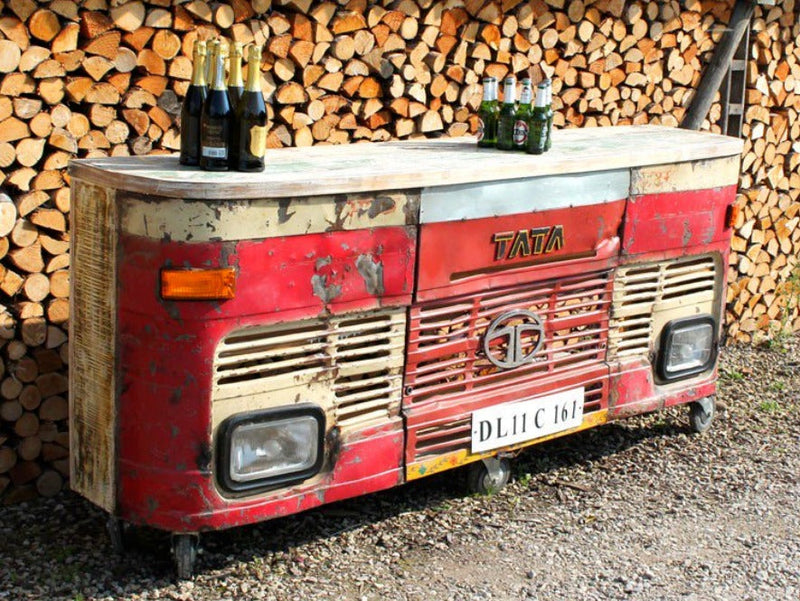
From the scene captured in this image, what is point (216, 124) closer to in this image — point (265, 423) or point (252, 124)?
point (252, 124)

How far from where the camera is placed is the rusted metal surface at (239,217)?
4074 mm

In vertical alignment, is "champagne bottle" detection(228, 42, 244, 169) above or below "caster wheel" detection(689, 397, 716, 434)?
above

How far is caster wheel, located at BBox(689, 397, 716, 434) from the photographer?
621 cm

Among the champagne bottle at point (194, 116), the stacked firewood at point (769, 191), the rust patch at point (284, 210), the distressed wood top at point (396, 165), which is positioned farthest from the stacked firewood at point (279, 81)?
the rust patch at point (284, 210)

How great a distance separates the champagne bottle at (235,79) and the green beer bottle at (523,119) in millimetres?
1332

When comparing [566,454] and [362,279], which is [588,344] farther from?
[362,279]

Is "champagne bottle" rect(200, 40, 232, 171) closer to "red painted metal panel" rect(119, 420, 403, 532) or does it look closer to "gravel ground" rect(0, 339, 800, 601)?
"red painted metal panel" rect(119, 420, 403, 532)

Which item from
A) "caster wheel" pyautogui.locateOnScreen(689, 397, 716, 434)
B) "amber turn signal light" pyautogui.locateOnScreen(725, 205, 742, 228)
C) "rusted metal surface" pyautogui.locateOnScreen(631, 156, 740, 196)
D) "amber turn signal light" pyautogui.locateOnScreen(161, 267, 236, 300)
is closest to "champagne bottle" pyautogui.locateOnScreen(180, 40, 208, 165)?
"amber turn signal light" pyautogui.locateOnScreen(161, 267, 236, 300)

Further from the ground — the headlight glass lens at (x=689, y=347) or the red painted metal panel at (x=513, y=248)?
the red painted metal panel at (x=513, y=248)

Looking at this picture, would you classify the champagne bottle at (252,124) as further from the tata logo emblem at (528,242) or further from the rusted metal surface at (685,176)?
the rusted metal surface at (685,176)

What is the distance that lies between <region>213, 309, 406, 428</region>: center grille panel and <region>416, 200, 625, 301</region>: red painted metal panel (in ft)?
0.84

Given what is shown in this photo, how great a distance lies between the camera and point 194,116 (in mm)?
4504

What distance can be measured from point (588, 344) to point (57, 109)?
8.18 feet

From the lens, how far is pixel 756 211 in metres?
7.75
